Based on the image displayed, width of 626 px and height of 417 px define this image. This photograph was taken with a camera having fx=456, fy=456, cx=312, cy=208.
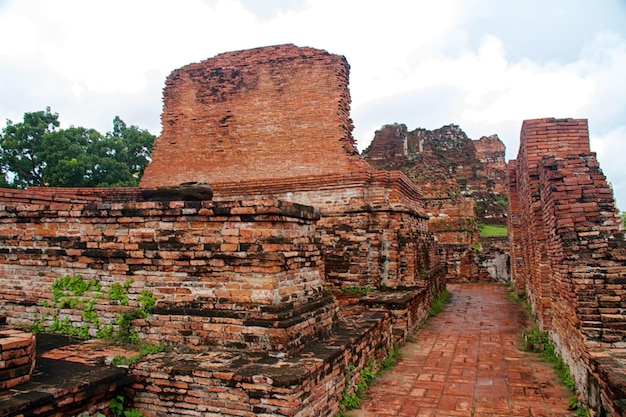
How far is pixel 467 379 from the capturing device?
5484 millimetres

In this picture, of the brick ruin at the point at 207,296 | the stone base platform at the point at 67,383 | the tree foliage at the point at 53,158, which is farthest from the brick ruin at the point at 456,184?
the stone base platform at the point at 67,383

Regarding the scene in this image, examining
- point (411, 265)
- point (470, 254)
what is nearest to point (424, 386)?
point (411, 265)

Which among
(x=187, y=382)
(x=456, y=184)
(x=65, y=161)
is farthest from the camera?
(x=456, y=184)

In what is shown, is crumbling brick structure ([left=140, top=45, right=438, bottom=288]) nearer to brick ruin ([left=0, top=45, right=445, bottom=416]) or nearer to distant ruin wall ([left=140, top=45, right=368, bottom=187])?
distant ruin wall ([left=140, top=45, right=368, bottom=187])

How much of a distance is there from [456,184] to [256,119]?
1299 cm

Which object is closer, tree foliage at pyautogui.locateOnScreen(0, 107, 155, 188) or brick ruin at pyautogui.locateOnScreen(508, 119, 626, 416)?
brick ruin at pyautogui.locateOnScreen(508, 119, 626, 416)

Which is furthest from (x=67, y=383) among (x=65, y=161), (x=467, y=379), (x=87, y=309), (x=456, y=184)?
(x=456, y=184)

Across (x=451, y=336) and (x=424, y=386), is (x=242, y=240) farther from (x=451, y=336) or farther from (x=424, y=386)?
(x=451, y=336)

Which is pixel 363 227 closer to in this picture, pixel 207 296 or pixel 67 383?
pixel 207 296

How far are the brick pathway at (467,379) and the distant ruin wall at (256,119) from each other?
13.2 feet

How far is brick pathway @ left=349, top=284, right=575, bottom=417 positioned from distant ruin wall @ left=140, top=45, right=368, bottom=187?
403cm

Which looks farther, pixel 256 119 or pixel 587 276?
pixel 256 119

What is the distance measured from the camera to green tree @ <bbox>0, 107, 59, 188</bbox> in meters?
18.8

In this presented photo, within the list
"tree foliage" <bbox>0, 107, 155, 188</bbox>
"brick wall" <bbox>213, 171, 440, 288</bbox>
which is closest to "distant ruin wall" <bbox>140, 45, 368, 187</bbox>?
"brick wall" <bbox>213, 171, 440, 288</bbox>
